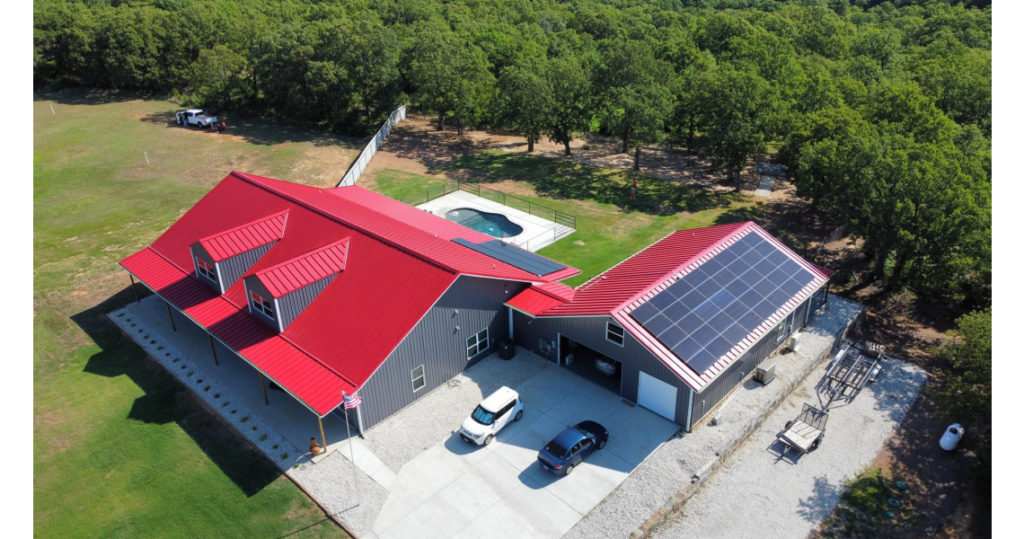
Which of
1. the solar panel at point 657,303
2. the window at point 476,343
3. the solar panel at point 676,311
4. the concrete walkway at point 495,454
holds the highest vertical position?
the solar panel at point 657,303

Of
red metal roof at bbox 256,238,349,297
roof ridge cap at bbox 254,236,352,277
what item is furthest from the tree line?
red metal roof at bbox 256,238,349,297

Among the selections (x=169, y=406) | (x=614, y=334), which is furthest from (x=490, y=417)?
(x=169, y=406)

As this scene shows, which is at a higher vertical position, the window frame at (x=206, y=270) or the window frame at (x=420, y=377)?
the window frame at (x=206, y=270)

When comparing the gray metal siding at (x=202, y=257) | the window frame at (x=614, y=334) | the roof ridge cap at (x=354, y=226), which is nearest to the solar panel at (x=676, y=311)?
the window frame at (x=614, y=334)

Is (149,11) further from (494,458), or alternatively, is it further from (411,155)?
(494,458)

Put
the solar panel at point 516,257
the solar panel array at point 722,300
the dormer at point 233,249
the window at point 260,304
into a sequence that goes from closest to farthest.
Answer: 1. the solar panel array at point 722,300
2. the window at point 260,304
3. the dormer at point 233,249
4. the solar panel at point 516,257

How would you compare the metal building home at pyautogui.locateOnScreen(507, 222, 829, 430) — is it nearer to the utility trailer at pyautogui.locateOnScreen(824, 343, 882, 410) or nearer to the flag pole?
the utility trailer at pyautogui.locateOnScreen(824, 343, 882, 410)

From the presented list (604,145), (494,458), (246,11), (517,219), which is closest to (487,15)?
(246,11)

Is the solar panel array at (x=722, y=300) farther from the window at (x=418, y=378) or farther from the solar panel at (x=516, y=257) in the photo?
the window at (x=418, y=378)

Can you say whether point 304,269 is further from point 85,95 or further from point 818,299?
point 85,95
